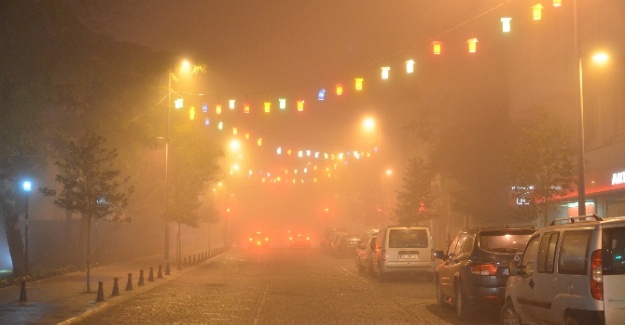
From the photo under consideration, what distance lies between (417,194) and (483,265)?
1348 inches

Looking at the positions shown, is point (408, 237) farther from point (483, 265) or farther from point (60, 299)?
point (483, 265)

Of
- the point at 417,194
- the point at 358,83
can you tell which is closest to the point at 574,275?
the point at 358,83

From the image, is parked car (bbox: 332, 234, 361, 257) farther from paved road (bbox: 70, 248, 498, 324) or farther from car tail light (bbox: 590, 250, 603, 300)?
car tail light (bbox: 590, 250, 603, 300)

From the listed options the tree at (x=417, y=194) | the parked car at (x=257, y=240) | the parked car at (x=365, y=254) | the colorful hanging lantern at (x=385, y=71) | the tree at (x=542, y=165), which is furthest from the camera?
the parked car at (x=257, y=240)

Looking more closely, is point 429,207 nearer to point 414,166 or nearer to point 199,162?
point 414,166

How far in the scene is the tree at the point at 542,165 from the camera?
2723 cm

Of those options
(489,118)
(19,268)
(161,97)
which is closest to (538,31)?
(489,118)

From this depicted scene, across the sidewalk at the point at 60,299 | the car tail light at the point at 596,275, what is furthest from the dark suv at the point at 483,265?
the sidewalk at the point at 60,299

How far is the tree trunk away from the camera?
3619 centimetres

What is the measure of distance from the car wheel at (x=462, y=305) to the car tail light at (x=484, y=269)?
2.30 feet

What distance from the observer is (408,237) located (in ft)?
102

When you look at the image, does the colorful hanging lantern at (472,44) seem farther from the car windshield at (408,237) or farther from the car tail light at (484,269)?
the car tail light at (484,269)

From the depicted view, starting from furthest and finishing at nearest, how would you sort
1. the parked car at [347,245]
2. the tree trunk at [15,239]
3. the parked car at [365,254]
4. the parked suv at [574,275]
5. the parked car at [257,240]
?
the parked car at [257,240], the parked car at [347,245], the tree trunk at [15,239], the parked car at [365,254], the parked suv at [574,275]

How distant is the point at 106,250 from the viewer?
5603 cm
